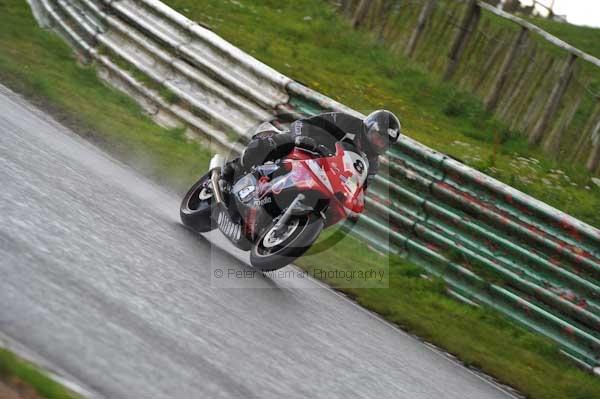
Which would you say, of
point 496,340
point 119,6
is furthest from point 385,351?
point 119,6

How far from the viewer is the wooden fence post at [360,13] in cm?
1780

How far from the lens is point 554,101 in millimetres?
14094

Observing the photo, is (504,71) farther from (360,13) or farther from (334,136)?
(334,136)

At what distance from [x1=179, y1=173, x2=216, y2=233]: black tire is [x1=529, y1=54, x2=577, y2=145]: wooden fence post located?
707 cm

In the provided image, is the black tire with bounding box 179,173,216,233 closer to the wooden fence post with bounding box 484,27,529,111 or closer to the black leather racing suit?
the black leather racing suit

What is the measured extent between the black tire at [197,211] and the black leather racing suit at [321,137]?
2.43 feet

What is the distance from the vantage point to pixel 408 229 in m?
10.6

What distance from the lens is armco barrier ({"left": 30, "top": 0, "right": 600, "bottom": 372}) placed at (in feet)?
31.2

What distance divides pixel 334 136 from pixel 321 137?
0.14 meters

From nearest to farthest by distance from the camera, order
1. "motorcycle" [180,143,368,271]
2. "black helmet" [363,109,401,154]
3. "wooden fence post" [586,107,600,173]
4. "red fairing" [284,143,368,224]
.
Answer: "motorcycle" [180,143,368,271]
"red fairing" [284,143,368,224]
"black helmet" [363,109,401,154]
"wooden fence post" [586,107,600,173]

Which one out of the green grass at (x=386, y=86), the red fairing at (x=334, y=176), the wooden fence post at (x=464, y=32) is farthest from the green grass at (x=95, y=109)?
the wooden fence post at (x=464, y=32)

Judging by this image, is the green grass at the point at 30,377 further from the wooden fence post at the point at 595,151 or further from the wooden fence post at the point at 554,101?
the wooden fence post at the point at 554,101

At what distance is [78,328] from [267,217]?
12.0 feet

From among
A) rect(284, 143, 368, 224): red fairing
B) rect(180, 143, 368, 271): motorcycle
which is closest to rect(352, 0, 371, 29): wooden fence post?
rect(180, 143, 368, 271): motorcycle
